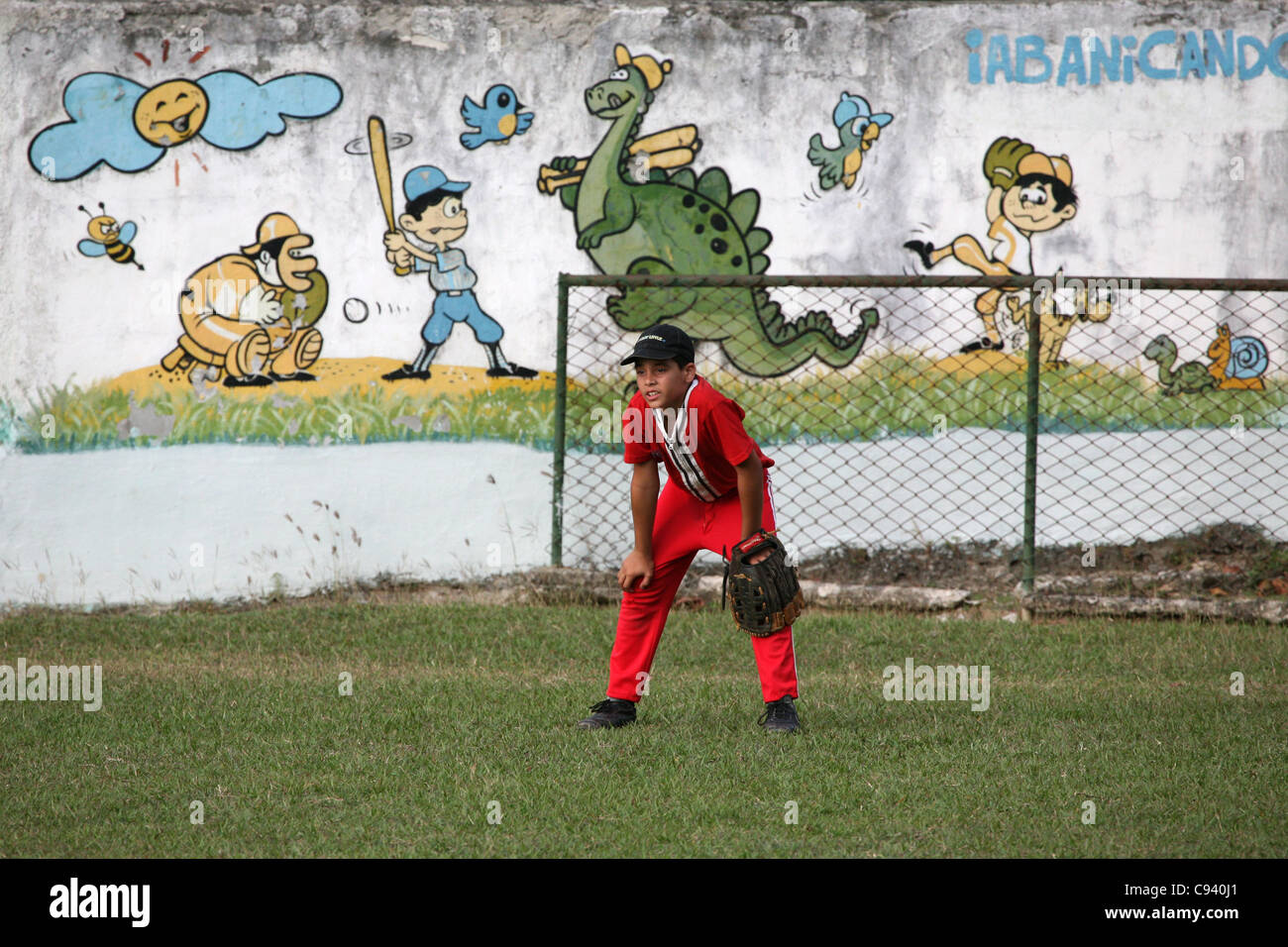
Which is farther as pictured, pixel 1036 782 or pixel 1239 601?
pixel 1239 601

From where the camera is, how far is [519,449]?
8.14 metres

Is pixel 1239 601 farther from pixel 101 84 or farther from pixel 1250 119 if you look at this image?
A: pixel 101 84

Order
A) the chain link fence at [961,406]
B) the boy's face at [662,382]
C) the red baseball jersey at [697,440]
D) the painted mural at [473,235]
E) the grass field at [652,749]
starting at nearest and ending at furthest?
the grass field at [652,749] < the red baseball jersey at [697,440] < the boy's face at [662,382] < the chain link fence at [961,406] < the painted mural at [473,235]

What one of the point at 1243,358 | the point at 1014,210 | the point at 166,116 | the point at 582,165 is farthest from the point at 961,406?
the point at 166,116

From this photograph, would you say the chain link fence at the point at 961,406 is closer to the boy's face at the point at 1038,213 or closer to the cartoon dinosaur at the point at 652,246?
the cartoon dinosaur at the point at 652,246

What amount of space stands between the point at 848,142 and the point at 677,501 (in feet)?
13.6

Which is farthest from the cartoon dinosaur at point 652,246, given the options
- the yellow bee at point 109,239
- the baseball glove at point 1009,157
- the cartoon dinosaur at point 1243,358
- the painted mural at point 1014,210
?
the yellow bee at point 109,239

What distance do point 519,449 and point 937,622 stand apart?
9.74 feet

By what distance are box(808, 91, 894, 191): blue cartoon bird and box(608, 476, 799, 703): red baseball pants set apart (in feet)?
12.8

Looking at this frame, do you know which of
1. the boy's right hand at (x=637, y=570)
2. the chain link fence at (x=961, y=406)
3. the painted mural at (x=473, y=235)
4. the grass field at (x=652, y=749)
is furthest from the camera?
the painted mural at (x=473, y=235)

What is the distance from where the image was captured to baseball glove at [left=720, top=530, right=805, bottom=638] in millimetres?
4562

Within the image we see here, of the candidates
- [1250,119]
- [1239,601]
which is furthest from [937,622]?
[1250,119]

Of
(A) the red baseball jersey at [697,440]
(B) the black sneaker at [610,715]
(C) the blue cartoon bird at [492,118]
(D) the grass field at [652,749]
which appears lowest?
(D) the grass field at [652,749]

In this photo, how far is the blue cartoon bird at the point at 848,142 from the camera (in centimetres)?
809
